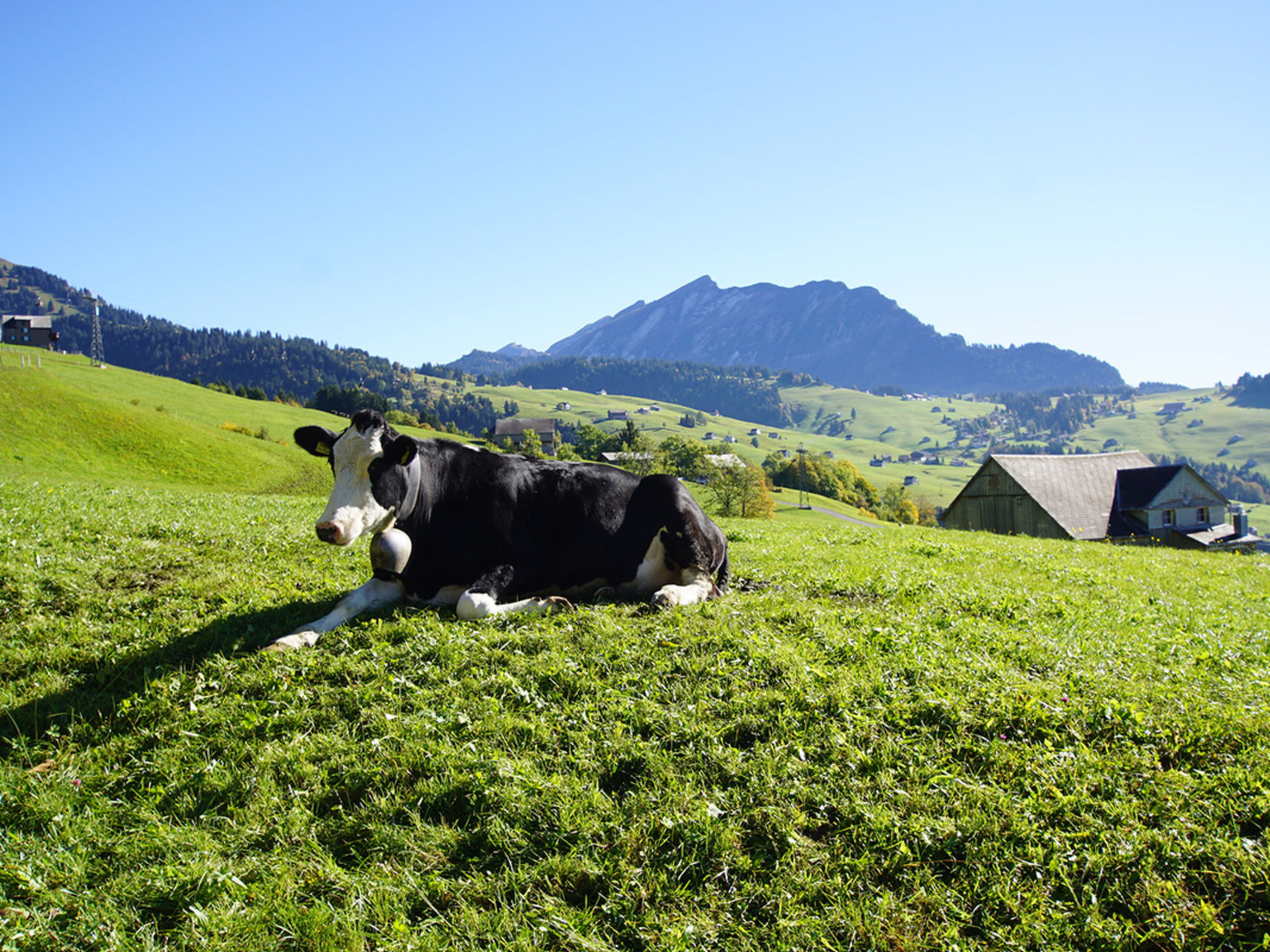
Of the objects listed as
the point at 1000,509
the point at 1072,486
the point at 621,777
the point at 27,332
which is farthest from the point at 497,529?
the point at 27,332

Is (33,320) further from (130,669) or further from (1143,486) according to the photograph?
(1143,486)

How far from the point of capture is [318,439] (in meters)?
6.84

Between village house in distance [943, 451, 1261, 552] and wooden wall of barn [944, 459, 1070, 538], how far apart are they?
0.20 feet

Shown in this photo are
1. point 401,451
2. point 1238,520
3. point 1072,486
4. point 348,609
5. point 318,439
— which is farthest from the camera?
point 1238,520

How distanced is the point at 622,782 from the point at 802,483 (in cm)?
13813

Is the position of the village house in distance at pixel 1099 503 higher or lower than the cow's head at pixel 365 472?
lower

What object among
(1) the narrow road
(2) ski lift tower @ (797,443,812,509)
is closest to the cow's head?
(1) the narrow road

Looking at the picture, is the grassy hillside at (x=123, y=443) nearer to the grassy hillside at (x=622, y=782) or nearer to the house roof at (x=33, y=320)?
the grassy hillside at (x=622, y=782)

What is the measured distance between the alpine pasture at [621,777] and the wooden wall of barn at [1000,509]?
1862 inches

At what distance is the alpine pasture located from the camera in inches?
140

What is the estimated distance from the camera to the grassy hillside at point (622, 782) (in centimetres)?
355

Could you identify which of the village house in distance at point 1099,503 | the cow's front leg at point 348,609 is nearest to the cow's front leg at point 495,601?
the cow's front leg at point 348,609

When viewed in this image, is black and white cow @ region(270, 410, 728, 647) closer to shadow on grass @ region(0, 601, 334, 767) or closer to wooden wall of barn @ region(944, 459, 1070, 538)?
shadow on grass @ region(0, 601, 334, 767)

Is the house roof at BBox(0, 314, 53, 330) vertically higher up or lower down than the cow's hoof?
higher up
